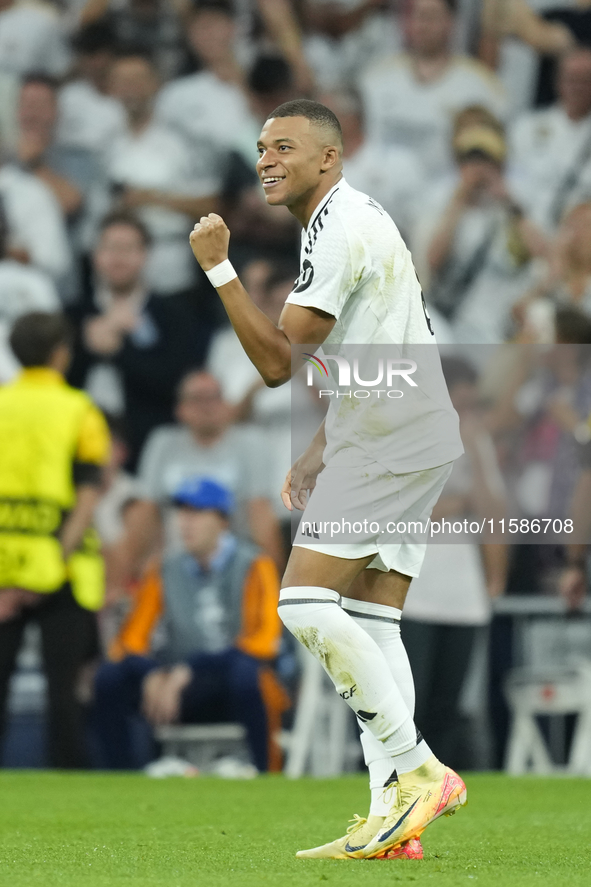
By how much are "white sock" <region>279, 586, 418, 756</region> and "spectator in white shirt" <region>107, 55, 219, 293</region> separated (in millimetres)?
5744

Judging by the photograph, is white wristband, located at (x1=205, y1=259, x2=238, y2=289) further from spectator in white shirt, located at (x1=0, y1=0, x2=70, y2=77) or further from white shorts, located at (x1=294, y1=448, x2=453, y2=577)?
spectator in white shirt, located at (x1=0, y1=0, x2=70, y2=77)

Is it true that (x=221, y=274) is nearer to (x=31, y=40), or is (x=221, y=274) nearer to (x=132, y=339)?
(x=132, y=339)

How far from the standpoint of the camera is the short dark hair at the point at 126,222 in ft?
28.8

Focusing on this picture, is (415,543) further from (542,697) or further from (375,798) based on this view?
(542,697)

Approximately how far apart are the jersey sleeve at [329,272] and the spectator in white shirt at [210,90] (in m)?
6.12

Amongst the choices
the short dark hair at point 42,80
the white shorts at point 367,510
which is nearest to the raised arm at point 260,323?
the white shorts at point 367,510

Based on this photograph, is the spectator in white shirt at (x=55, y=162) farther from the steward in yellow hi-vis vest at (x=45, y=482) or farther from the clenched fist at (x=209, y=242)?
the clenched fist at (x=209, y=242)

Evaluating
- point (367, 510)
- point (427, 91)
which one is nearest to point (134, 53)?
point (427, 91)

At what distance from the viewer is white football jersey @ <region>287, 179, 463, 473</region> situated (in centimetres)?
353

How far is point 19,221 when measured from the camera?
356 inches

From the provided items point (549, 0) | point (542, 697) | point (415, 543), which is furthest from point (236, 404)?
point (415, 543)

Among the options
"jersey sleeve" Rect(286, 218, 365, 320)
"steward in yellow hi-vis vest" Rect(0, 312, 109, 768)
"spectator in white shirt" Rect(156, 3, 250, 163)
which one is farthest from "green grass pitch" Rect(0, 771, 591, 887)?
"spectator in white shirt" Rect(156, 3, 250, 163)

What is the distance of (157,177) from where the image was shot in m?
9.29

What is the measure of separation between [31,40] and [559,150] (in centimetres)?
383
